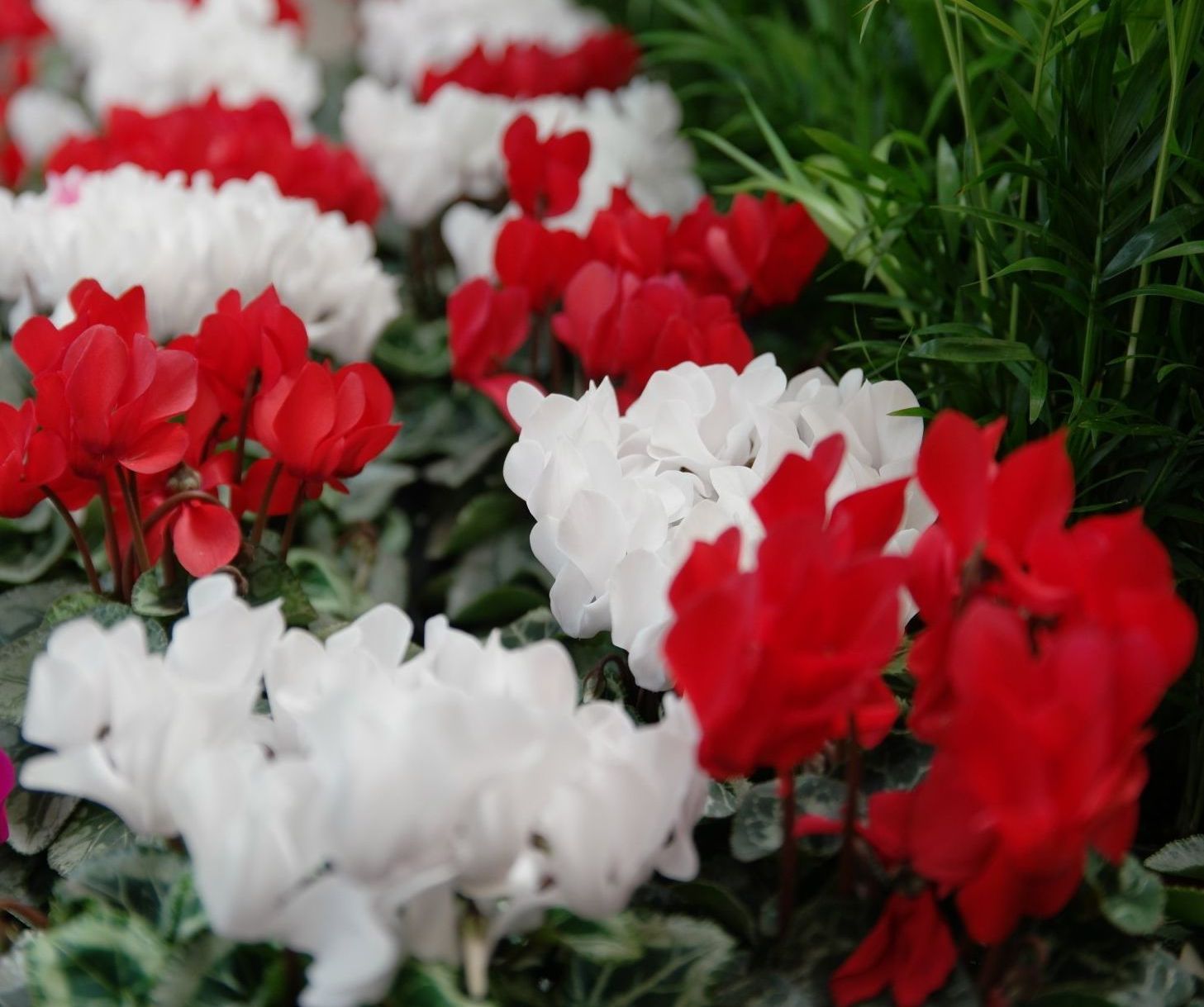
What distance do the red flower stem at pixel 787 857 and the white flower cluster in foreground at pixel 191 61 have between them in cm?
170

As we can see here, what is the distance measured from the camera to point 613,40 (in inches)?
89.7

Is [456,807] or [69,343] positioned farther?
[69,343]

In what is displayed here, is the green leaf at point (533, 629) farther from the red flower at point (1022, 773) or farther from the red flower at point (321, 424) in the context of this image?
the red flower at point (1022, 773)

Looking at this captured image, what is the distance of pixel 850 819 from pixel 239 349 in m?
0.53

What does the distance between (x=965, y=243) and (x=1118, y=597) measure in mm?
768

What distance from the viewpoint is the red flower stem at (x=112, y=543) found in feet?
2.77

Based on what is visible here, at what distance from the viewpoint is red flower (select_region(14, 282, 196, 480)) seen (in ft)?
2.56

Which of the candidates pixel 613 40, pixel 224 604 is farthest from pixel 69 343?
pixel 613 40

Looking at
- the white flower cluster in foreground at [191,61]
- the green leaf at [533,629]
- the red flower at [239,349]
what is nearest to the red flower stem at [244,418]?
the red flower at [239,349]

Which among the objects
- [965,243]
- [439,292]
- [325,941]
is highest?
[325,941]

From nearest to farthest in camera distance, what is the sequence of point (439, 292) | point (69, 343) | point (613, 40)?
point (69, 343) < point (439, 292) < point (613, 40)

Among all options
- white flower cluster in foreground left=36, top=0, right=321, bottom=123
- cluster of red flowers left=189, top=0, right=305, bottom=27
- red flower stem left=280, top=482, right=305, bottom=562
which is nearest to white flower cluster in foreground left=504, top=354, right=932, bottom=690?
red flower stem left=280, top=482, right=305, bottom=562

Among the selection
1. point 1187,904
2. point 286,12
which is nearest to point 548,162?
point 1187,904

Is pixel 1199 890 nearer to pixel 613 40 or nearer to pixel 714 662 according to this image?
pixel 714 662
